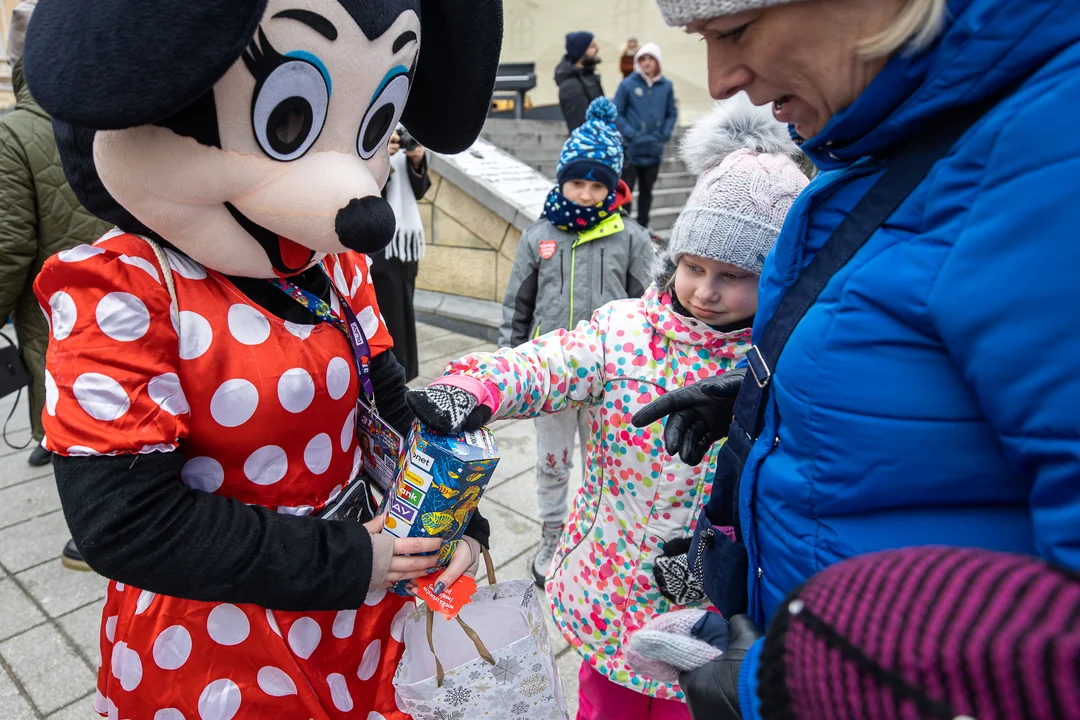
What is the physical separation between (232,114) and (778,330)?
0.88 meters

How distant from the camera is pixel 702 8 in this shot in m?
0.84

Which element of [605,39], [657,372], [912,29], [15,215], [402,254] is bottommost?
[402,254]

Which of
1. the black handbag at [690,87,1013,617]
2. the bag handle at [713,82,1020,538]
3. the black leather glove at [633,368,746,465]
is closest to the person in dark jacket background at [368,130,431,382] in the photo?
the black leather glove at [633,368,746,465]

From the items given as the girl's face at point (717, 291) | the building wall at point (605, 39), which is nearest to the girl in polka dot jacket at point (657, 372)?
the girl's face at point (717, 291)

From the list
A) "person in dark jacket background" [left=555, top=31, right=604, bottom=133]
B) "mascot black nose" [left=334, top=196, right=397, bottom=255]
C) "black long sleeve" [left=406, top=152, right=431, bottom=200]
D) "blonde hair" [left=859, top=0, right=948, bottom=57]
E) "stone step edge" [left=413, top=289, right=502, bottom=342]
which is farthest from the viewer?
"person in dark jacket background" [left=555, top=31, right=604, bottom=133]

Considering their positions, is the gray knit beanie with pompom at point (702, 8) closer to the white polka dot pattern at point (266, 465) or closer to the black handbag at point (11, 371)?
the white polka dot pattern at point (266, 465)

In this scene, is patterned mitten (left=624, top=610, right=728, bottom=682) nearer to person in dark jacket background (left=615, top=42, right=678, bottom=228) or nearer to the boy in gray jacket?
the boy in gray jacket

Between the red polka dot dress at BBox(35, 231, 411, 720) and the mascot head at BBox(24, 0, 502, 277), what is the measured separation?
0.11 m

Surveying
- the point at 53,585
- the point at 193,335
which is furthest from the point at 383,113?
the point at 53,585

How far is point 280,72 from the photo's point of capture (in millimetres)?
1101

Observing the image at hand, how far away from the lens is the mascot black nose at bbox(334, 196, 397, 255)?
118 centimetres

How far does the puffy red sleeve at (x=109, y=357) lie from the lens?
1081 millimetres

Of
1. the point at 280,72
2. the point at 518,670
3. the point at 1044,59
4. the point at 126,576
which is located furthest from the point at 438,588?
the point at 1044,59

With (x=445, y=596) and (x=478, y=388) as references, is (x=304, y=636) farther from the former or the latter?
(x=478, y=388)
